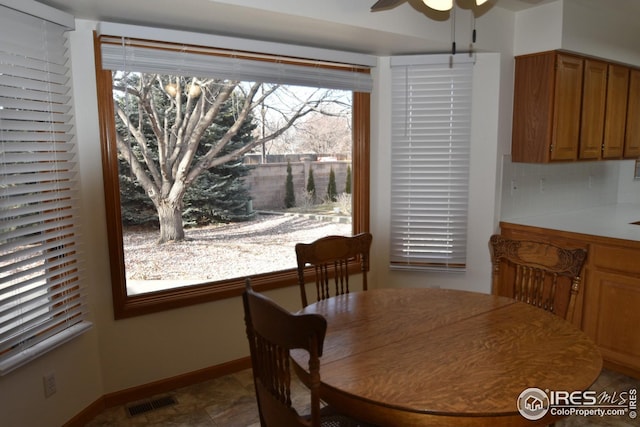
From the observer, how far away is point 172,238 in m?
2.77

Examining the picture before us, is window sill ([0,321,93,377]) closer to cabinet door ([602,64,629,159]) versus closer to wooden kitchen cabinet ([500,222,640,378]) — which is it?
wooden kitchen cabinet ([500,222,640,378])

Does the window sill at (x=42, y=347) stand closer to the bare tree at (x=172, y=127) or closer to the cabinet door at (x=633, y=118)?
the bare tree at (x=172, y=127)

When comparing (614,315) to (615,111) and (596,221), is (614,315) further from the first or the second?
(615,111)

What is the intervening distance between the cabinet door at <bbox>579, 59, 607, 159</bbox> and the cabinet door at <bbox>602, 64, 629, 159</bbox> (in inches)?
2.7

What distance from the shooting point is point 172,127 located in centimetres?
267

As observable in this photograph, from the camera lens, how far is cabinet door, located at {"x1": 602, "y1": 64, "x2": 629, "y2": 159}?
137 inches

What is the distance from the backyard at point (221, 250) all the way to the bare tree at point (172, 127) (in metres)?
0.11

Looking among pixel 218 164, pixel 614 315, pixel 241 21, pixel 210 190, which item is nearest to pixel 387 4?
pixel 241 21

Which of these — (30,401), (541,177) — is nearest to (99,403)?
(30,401)

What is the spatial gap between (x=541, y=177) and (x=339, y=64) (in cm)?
191

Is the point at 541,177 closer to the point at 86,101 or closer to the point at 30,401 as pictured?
the point at 86,101

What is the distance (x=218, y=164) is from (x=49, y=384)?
4.89 ft

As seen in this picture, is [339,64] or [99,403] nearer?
[99,403]

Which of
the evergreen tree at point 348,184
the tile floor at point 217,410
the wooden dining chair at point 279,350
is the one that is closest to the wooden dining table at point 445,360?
the wooden dining chair at point 279,350
